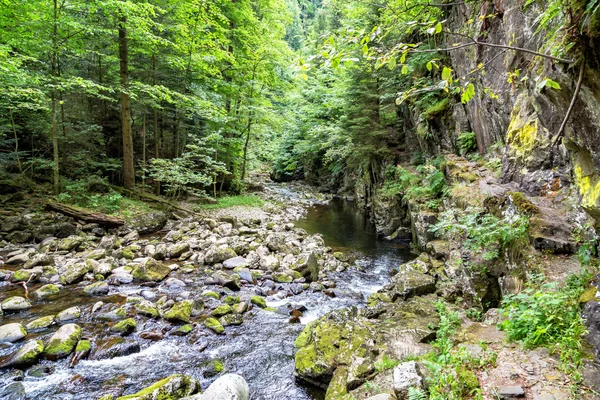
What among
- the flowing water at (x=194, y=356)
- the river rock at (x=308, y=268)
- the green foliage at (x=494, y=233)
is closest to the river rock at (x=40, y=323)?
the flowing water at (x=194, y=356)

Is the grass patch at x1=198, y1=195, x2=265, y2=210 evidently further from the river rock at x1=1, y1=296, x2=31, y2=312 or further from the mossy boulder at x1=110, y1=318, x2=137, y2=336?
the mossy boulder at x1=110, y1=318, x2=137, y2=336

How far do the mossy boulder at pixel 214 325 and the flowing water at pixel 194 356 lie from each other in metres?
0.13

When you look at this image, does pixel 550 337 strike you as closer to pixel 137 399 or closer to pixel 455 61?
pixel 137 399

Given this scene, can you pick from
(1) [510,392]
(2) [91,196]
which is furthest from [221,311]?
(2) [91,196]

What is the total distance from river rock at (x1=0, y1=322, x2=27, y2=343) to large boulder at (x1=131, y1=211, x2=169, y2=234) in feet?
18.8

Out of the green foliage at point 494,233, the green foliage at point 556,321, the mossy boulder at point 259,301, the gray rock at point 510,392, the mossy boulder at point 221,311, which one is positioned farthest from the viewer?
the mossy boulder at point 259,301

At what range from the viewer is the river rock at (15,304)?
5.41 meters

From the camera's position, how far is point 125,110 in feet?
38.2

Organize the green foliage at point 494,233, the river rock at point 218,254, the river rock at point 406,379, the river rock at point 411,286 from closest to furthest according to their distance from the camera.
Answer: the river rock at point 406,379 < the green foliage at point 494,233 < the river rock at point 411,286 < the river rock at point 218,254

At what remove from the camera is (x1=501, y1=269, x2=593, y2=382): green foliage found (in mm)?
2895

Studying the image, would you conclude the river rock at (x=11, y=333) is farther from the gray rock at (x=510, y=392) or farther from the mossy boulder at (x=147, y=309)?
the gray rock at (x=510, y=392)

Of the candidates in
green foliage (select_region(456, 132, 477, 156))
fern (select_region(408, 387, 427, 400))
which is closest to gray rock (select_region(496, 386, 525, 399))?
fern (select_region(408, 387, 427, 400))

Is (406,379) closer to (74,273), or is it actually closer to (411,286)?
(411,286)

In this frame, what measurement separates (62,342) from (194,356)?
1.92 metres
